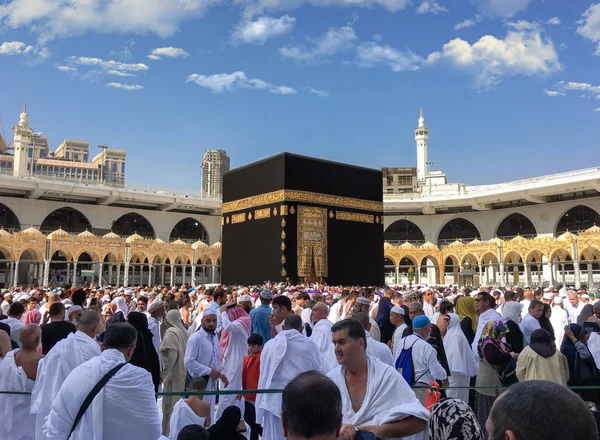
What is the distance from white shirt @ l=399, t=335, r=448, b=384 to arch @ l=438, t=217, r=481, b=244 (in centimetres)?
3166

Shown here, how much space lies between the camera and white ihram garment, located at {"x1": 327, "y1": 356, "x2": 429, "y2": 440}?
1.69 meters

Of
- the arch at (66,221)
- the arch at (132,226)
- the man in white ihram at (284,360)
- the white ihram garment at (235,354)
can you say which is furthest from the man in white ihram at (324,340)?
the arch at (132,226)

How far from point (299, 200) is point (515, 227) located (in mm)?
19250

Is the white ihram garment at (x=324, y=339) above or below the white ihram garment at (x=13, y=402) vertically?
above

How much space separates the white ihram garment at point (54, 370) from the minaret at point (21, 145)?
93.5 feet

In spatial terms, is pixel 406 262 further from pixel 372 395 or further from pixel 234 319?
pixel 372 395

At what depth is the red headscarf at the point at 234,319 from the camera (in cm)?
456

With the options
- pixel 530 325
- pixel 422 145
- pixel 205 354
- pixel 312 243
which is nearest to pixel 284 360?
pixel 205 354

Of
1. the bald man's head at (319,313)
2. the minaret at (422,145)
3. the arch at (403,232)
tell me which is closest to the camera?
the bald man's head at (319,313)

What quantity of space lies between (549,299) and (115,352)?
7.09 meters

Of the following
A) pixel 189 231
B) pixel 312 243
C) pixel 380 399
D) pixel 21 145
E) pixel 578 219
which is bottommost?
pixel 380 399

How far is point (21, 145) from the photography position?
28.5 meters

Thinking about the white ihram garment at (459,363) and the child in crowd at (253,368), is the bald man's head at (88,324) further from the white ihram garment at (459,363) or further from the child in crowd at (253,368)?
the white ihram garment at (459,363)

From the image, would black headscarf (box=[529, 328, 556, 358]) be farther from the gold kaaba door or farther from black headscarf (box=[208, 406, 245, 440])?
the gold kaaba door
